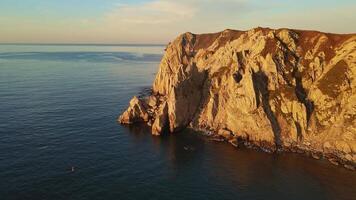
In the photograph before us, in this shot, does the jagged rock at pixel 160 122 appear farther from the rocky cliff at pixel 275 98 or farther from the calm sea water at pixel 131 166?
the calm sea water at pixel 131 166

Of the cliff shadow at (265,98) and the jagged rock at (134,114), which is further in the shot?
the jagged rock at (134,114)

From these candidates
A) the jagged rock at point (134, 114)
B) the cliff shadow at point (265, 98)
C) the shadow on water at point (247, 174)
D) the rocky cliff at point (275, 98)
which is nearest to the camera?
the shadow on water at point (247, 174)

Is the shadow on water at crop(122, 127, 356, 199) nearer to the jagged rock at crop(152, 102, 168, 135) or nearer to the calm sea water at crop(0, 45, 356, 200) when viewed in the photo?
the calm sea water at crop(0, 45, 356, 200)

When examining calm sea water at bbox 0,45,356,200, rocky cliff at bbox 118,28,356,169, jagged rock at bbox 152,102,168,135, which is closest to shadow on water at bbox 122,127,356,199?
calm sea water at bbox 0,45,356,200

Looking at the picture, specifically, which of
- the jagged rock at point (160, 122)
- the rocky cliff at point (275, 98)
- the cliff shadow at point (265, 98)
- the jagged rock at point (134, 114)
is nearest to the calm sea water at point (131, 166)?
the jagged rock at point (160, 122)

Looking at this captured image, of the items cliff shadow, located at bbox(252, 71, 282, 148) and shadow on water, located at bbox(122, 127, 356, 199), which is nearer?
shadow on water, located at bbox(122, 127, 356, 199)

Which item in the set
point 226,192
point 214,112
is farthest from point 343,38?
point 226,192

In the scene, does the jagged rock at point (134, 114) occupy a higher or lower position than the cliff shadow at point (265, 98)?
lower
